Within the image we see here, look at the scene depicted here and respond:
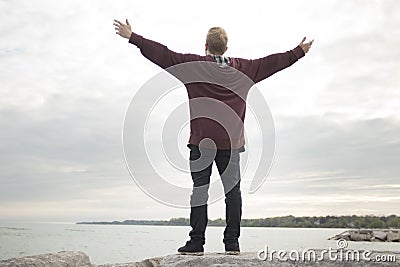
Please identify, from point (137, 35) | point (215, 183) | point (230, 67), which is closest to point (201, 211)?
point (215, 183)

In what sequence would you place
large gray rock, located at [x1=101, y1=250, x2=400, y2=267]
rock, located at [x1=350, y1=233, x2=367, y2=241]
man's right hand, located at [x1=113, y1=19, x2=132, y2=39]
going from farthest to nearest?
rock, located at [x1=350, y1=233, x2=367, y2=241] → man's right hand, located at [x1=113, y1=19, x2=132, y2=39] → large gray rock, located at [x1=101, y1=250, x2=400, y2=267]

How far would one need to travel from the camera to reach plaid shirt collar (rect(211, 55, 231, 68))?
579 centimetres

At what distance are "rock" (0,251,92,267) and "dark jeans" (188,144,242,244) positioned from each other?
1.85 m

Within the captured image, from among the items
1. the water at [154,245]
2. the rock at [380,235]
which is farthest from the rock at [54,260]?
the rock at [380,235]

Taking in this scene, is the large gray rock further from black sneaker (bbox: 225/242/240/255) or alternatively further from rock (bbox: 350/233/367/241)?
rock (bbox: 350/233/367/241)

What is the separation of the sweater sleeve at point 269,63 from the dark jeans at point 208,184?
0.93 metres

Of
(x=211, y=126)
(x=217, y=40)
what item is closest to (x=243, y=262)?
(x=211, y=126)

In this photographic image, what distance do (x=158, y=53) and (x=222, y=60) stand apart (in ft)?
2.35

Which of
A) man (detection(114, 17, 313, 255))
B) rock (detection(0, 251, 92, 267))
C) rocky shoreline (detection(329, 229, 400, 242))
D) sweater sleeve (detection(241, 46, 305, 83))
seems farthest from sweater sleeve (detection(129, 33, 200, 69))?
rocky shoreline (detection(329, 229, 400, 242))

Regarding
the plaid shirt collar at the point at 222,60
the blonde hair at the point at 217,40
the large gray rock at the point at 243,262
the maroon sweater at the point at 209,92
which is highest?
the blonde hair at the point at 217,40

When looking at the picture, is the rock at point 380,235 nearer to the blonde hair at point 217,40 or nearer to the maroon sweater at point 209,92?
the maroon sweater at point 209,92

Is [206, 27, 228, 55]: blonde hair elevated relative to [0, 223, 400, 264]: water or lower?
elevated

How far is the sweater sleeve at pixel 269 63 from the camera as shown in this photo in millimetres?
5988

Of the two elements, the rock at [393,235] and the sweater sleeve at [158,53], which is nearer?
the sweater sleeve at [158,53]
